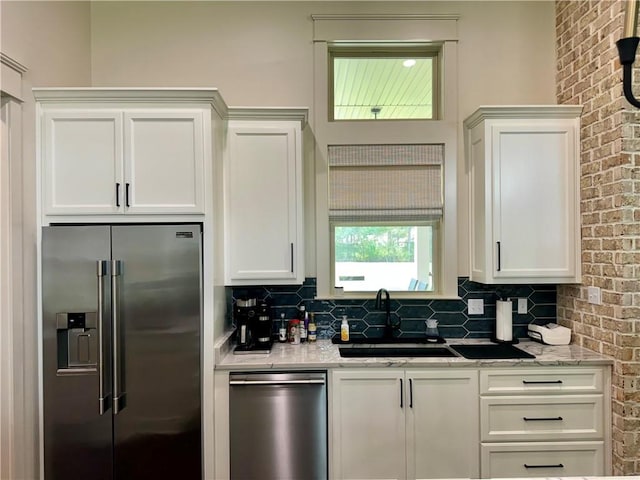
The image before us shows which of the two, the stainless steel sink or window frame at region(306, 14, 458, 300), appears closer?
the stainless steel sink

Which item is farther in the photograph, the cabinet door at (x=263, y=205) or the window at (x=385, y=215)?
the window at (x=385, y=215)

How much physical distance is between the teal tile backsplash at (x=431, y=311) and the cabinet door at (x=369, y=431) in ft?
2.03

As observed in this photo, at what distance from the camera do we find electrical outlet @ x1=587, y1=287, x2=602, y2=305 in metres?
2.46

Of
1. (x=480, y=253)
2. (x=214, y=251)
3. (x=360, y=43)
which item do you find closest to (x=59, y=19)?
(x=214, y=251)

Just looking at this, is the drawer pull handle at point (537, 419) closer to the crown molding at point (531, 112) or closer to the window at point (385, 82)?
the crown molding at point (531, 112)

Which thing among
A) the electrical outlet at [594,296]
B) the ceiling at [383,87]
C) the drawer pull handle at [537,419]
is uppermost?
the ceiling at [383,87]

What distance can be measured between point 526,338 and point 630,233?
3.46ft

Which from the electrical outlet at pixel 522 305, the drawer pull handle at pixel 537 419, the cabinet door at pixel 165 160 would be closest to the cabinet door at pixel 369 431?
the drawer pull handle at pixel 537 419

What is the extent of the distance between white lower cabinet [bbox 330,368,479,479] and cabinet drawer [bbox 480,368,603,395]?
17 cm

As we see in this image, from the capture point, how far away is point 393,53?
3090mm

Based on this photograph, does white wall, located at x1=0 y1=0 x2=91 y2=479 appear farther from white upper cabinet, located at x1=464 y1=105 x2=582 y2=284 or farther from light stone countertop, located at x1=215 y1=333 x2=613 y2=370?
white upper cabinet, located at x1=464 y1=105 x2=582 y2=284

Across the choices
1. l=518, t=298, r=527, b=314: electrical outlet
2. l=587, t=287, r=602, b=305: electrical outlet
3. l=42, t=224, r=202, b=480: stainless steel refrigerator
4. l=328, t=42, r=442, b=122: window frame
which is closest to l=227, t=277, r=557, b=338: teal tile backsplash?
l=518, t=298, r=527, b=314: electrical outlet

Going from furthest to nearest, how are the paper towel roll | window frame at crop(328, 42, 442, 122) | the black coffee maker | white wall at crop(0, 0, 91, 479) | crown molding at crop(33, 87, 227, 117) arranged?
window frame at crop(328, 42, 442, 122)
the paper towel roll
the black coffee maker
crown molding at crop(33, 87, 227, 117)
white wall at crop(0, 0, 91, 479)

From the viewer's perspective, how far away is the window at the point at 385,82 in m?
3.05
